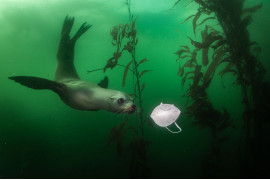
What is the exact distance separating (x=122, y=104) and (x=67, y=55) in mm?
2155

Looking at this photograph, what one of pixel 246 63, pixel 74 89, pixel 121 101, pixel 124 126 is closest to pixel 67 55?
pixel 74 89

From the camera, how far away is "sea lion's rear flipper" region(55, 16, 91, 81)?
159 inches

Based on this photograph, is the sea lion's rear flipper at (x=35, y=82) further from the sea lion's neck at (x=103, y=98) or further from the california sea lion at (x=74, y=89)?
the sea lion's neck at (x=103, y=98)

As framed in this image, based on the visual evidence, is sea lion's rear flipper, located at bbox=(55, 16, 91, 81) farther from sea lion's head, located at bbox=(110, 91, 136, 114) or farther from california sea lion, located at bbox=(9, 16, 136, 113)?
sea lion's head, located at bbox=(110, 91, 136, 114)

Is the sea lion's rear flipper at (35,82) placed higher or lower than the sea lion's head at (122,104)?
higher

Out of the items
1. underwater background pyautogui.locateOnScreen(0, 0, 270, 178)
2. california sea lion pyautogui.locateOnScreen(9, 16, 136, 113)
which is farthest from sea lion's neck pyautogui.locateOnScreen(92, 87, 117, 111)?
underwater background pyautogui.locateOnScreen(0, 0, 270, 178)

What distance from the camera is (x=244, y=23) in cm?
369

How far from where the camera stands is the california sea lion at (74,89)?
2.62 meters

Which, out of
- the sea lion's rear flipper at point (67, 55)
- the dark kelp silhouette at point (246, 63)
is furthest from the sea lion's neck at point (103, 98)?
the dark kelp silhouette at point (246, 63)

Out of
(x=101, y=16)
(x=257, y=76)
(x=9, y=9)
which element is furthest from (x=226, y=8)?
(x=9, y=9)

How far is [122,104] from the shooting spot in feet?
8.39

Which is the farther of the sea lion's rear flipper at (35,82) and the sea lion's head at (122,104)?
the sea lion's rear flipper at (35,82)

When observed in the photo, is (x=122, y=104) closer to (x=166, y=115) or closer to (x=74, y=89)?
(x=166, y=115)

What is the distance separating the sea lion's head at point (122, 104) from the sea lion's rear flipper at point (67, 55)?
5.77 ft
